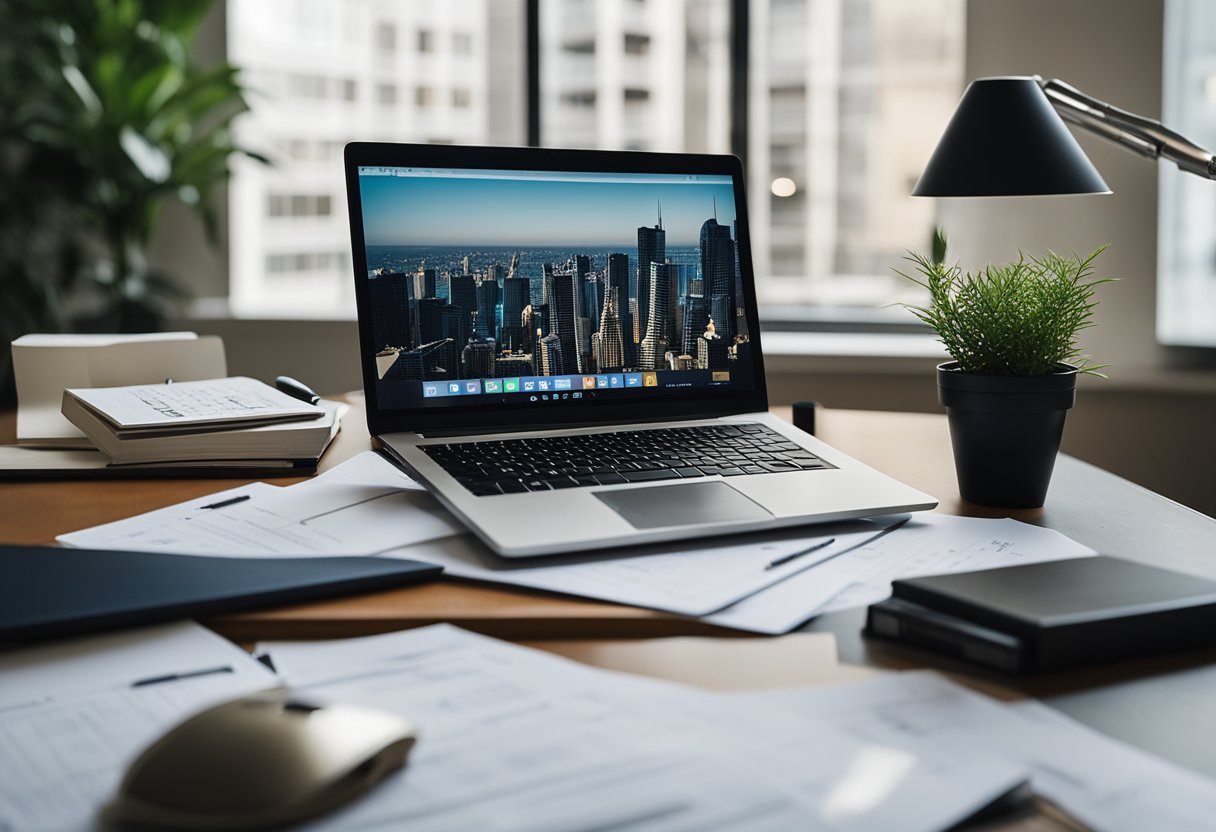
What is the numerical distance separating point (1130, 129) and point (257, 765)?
1147 mm

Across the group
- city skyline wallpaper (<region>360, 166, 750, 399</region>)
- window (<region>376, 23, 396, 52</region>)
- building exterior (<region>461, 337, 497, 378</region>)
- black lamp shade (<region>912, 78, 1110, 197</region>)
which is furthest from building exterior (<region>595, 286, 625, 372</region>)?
window (<region>376, 23, 396, 52</region>)

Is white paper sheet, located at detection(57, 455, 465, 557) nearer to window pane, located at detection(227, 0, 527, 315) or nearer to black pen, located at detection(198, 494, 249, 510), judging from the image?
black pen, located at detection(198, 494, 249, 510)

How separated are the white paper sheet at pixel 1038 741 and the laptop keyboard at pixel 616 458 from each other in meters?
0.39

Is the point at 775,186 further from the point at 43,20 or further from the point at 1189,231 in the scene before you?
the point at 43,20

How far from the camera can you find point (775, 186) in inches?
125

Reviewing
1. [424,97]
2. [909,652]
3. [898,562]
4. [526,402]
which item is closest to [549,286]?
[526,402]

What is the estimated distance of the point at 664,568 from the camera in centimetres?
80

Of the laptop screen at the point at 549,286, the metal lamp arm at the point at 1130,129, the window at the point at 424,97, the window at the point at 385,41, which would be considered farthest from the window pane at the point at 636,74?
the laptop screen at the point at 549,286

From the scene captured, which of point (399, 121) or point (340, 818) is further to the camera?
point (399, 121)

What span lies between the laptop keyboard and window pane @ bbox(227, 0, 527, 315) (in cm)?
239

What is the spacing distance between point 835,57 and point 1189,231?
1.06 metres

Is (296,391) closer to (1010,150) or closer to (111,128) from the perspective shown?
(1010,150)

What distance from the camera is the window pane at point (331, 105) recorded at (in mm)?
3324

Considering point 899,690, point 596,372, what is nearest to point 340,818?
point 899,690
